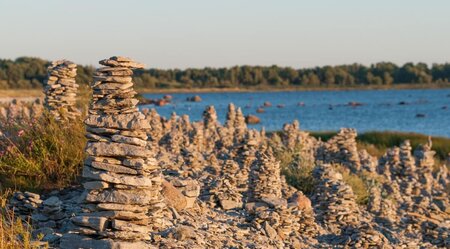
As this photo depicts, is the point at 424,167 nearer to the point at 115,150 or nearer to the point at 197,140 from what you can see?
the point at 197,140

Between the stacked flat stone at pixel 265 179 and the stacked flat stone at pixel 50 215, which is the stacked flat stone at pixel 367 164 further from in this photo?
the stacked flat stone at pixel 50 215

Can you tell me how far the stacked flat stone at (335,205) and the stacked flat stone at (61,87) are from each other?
176 inches

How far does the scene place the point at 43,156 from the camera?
41.1ft

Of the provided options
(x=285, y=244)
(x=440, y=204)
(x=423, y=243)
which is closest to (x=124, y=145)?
(x=285, y=244)

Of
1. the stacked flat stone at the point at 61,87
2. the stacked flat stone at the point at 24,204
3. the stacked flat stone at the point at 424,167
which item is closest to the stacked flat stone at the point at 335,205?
the stacked flat stone at the point at 61,87

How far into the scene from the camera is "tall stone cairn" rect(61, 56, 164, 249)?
8.86 metres

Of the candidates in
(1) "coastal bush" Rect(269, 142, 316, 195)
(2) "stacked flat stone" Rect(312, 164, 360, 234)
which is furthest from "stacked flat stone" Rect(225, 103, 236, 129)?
(2) "stacked flat stone" Rect(312, 164, 360, 234)

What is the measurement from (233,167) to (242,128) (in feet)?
25.3

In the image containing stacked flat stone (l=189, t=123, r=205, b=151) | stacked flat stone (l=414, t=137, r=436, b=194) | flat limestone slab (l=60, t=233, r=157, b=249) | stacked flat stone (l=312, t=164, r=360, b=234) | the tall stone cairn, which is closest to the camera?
flat limestone slab (l=60, t=233, r=157, b=249)

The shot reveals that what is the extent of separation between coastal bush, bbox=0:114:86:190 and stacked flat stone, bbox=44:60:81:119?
83 centimetres

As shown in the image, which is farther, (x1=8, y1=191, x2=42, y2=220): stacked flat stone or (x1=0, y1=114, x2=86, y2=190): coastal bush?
(x1=0, y1=114, x2=86, y2=190): coastal bush

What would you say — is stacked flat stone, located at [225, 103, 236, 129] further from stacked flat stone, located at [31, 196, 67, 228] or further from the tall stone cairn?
the tall stone cairn

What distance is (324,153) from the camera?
19938mm

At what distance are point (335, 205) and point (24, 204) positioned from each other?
527 centimetres
